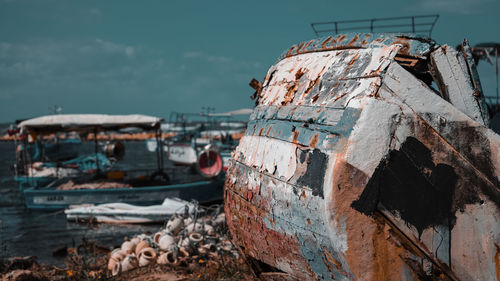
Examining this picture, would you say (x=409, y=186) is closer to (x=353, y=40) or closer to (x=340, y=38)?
→ (x=353, y=40)

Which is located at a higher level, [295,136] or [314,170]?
[295,136]

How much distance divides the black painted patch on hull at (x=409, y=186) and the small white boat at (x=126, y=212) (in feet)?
39.9

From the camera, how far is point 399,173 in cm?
238

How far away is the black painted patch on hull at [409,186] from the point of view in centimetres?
238

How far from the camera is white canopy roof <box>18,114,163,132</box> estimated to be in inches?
643

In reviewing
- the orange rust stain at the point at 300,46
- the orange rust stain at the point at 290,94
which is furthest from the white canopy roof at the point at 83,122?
the orange rust stain at the point at 290,94

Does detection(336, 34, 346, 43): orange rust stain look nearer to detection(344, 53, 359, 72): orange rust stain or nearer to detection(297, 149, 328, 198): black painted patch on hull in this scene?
detection(344, 53, 359, 72): orange rust stain

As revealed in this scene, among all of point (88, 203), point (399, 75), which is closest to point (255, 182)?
point (399, 75)

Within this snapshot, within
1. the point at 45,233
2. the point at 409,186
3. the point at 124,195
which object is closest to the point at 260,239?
the point at 409,186

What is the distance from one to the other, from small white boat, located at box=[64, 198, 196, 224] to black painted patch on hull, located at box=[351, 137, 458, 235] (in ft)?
39.9

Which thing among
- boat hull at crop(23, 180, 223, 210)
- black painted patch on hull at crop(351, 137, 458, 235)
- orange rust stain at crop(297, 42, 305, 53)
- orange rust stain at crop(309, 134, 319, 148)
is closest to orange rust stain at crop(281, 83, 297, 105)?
orange rust stain at crop(297, 42, 305, 53)

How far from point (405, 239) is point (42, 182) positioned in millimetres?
19805

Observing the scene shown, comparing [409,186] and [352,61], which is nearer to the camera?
[409,186]

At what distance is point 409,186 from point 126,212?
13384 mm
